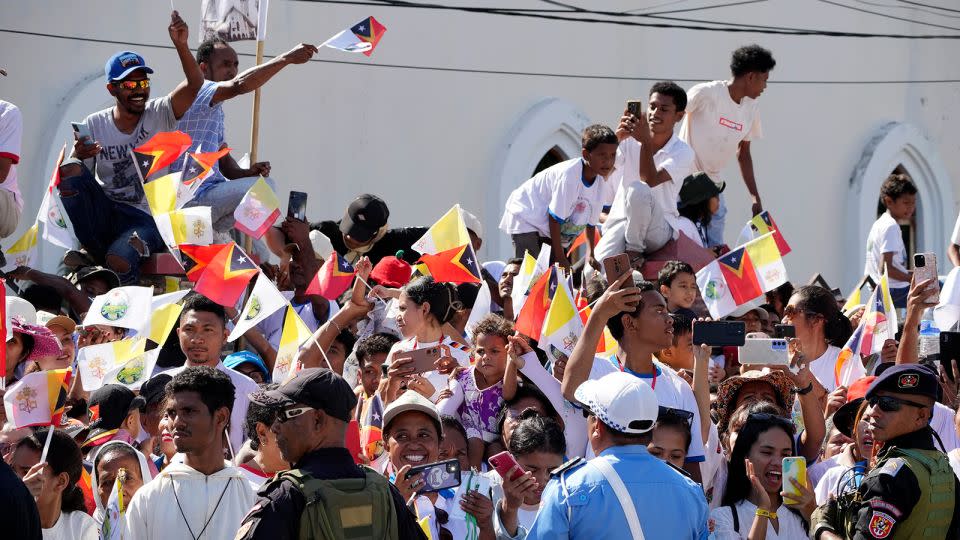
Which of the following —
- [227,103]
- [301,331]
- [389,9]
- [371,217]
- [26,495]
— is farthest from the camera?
[389,9]

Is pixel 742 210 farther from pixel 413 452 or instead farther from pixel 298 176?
pixel 413 452

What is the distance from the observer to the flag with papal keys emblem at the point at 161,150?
9.30m

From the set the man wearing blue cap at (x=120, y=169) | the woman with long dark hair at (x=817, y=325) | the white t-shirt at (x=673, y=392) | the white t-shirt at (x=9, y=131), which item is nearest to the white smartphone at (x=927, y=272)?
the woman with long dark hair at (x=817, y=325)

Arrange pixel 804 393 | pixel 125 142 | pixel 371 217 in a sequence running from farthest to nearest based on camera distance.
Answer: pixel 371 217
pixel 125 142
pixel 804 393

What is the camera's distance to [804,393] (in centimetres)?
712

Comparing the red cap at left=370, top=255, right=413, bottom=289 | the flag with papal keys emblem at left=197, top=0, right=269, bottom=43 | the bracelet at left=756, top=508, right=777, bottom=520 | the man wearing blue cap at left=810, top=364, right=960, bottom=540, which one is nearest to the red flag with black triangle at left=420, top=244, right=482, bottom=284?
the red cap at left=370, top=255, right=413, bottom=289

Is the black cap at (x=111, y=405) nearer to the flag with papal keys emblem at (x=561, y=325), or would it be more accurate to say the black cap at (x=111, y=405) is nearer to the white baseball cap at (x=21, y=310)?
the white baseball cap at (x=21, y=310)

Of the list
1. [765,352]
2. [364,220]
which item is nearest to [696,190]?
[364,220]

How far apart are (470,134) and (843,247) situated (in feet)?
18.2

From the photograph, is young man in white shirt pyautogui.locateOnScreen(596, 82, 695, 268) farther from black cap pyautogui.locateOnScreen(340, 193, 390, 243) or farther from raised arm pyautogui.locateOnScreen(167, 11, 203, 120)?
raised arm pyautogui.locateOnScreen(167, 11, 203, 120)

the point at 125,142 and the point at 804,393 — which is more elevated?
the point at 125,142

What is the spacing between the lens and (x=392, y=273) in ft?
30.8

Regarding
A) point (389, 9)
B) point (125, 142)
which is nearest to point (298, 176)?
point (389, 9)

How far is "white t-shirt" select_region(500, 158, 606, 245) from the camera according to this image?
36.4ft
